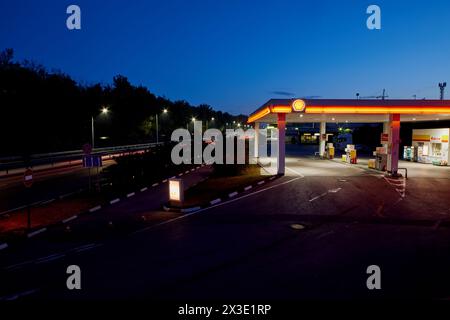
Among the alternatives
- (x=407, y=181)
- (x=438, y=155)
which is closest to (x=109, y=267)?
(x=407, y=181)

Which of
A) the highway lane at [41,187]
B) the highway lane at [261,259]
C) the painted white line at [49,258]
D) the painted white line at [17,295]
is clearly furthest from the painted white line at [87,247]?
the highway lane at [41,187]

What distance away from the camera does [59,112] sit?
44156mm

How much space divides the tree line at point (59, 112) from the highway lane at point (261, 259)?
33.3 metres

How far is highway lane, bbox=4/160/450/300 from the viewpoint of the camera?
671 centimetres

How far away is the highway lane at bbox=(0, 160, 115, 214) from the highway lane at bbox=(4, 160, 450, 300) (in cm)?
763

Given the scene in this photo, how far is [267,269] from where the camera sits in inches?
302

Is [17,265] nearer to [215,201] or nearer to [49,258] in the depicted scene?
[49,258]

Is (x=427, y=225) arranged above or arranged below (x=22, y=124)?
below

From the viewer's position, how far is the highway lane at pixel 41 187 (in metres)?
17.3

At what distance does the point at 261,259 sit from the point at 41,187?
728 inches

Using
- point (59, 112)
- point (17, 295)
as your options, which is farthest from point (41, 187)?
point (59, 112)
